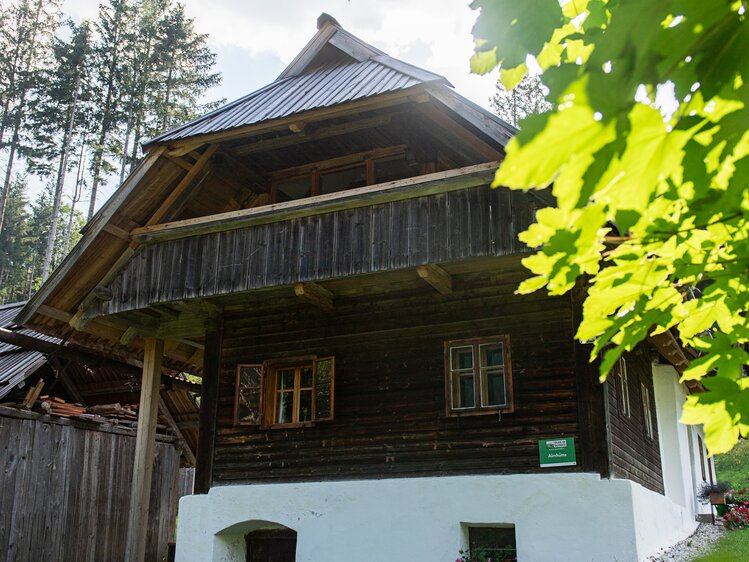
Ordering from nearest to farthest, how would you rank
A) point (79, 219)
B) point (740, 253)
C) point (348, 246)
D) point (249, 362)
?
1. point (740, 253)
2. point (348, 246)
3. point (249, 362)
4. point (79, 219)

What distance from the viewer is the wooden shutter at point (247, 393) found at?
39.6 ft

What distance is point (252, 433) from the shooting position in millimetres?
12102

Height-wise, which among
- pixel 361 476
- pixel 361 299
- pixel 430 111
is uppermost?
pixel 430 111

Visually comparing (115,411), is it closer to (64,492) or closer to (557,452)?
(64,492)

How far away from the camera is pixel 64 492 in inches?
608

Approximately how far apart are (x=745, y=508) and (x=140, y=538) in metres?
12.5

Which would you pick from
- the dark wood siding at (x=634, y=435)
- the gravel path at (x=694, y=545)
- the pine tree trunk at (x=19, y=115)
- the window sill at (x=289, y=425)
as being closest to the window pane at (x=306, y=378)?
the window sill at (x=289, y=425)

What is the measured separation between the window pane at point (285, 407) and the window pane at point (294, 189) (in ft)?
10.1

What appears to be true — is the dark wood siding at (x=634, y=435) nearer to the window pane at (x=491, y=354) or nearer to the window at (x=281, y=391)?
the window pane at (x=491, y=354)

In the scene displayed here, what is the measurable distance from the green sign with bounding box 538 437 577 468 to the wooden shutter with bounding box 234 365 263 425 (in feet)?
14.1

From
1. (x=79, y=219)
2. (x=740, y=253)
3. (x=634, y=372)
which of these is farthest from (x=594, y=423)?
(x=79, y=219)

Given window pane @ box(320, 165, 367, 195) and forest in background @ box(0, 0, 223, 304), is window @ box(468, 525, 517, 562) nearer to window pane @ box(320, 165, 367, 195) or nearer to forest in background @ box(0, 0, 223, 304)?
window pane @ box(320, 165, 367, 195)

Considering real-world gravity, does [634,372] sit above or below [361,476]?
above

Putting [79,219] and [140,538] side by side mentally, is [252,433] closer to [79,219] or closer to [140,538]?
[140,538]
